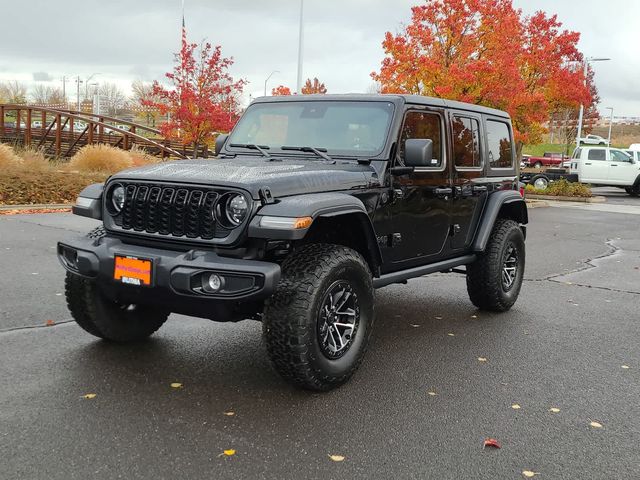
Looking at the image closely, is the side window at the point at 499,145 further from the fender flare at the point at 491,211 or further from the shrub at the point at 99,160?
A: the shrub at the point at 99,160

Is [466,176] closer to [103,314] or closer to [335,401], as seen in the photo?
[335,401]

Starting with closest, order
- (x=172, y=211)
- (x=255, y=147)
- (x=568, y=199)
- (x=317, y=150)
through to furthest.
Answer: (x=172, y=211), (x=317, y=150), (x=255, y=147), (x=568, y=199)

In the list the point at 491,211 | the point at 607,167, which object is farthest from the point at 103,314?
the point at 607,167

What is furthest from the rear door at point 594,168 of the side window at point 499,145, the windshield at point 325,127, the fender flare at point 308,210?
the fender flare at point 308,210

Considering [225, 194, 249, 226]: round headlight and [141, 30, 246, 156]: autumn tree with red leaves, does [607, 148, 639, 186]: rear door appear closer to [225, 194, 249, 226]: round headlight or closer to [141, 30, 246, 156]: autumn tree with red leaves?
[141, 30, 246, 156]: autumn tree with red leaves

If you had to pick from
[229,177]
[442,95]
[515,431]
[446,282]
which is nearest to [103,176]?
[442,95]

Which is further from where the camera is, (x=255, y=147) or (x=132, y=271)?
(x=255, y=147)

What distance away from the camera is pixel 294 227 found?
3590 mm

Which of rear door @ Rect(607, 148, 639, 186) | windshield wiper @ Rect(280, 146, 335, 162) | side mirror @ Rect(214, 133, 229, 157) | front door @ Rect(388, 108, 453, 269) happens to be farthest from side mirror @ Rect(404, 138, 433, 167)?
rear door @ Rect(607, 148, 639, 186)

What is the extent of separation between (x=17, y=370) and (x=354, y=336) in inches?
87.6

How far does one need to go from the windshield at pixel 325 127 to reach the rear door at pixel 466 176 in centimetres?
95

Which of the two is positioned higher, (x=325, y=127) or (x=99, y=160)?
(x=325, y=127)

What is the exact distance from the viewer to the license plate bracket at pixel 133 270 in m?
3.70

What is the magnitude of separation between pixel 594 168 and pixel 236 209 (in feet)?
A: 90.7
